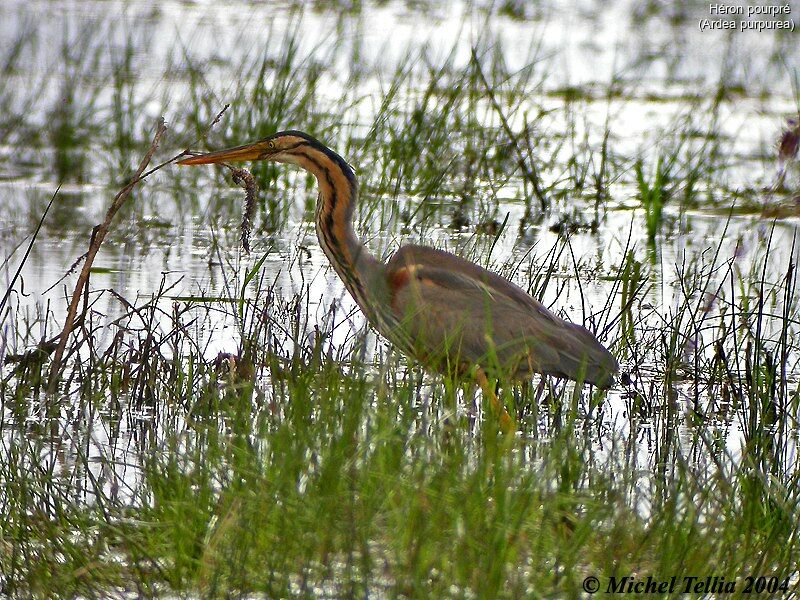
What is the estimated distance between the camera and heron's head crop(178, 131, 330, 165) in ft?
17.0

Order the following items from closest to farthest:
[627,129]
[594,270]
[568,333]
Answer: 1. [568,333]
2. [594,270]
3. [627,129]

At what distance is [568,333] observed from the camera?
485 cm

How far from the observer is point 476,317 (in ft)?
16.3

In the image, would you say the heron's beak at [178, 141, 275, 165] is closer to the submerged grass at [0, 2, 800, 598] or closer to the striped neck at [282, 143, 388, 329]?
the striped neck at [282, 143, 388, 329]

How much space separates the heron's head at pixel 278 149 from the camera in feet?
17.0

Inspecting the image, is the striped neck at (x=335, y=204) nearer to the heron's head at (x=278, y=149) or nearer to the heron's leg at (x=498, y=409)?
the heron's head at (x=278, y=149)

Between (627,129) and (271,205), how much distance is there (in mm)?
3526

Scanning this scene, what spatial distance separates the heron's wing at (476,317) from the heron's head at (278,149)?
0.54 meters

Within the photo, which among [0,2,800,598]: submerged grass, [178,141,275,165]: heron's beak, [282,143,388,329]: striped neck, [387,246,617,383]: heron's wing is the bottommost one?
[0,2,800,598]: submerged grass

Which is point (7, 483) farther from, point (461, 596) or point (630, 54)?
point (630, 54)

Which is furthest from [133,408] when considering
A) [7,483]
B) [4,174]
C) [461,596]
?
[4,174]

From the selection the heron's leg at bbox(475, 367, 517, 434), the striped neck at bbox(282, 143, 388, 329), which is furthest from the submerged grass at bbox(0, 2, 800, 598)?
the striped neck at bbox(282, 143, 388, 329)

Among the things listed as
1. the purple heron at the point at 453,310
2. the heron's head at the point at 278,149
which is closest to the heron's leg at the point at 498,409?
the purple heron at the point at 453,310

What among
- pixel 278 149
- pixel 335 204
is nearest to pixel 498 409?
pixel 335 204
